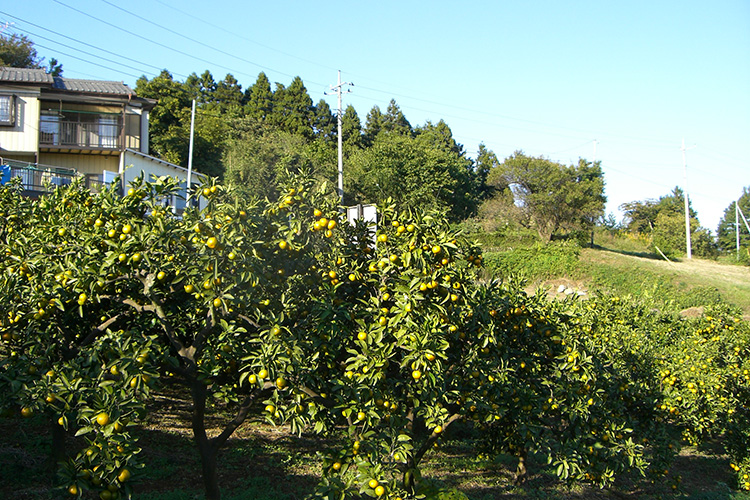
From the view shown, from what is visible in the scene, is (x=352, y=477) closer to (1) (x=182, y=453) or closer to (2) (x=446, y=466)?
(1) (x=182, y=453)

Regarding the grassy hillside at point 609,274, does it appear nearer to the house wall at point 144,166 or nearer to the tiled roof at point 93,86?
the house wall at point 144,166

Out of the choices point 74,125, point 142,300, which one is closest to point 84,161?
point 74,125

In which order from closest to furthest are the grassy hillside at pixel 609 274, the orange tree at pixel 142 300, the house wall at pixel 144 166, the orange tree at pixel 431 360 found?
the orange tree at pixel 142 300 → the orange tree at pixel 431 360 → the house wall at pixel 144 166 → the grassy hillside at pixel 609 274

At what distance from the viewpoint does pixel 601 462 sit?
21.1 ft

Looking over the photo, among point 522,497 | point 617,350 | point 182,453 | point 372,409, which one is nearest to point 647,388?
point 617,350

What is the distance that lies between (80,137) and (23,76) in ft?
12.0

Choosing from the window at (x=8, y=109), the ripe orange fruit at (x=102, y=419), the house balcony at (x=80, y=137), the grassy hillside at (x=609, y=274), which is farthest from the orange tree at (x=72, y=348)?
the window at (x=8, y=109)

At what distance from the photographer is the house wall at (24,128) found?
24891 millimetres

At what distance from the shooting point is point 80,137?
2614 centimetres

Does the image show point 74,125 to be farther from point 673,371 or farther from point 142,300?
point 673,371

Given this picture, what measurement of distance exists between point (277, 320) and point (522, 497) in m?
5.34

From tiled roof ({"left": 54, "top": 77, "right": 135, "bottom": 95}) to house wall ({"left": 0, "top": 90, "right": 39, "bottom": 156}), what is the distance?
136 cm

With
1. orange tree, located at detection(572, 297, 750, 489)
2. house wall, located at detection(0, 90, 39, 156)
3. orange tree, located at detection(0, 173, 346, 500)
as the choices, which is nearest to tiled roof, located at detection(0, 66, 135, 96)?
house wall, located at detection(0, 90, 39, 156)

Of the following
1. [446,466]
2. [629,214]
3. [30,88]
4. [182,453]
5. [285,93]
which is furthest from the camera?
[629,214]
